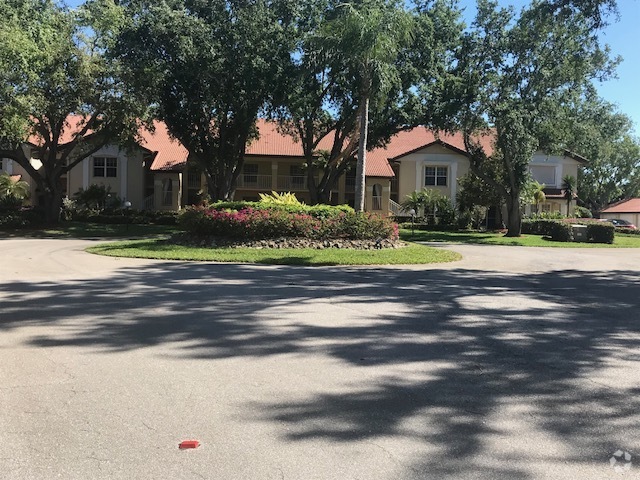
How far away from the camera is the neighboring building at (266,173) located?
4162 cm

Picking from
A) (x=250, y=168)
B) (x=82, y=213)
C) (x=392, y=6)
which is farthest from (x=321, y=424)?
(x=250, y=168)

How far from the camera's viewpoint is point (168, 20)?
2592cm

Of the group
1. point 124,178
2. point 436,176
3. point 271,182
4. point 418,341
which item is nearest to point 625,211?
point 436,176

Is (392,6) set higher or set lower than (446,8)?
lower

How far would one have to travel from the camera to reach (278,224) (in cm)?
1961

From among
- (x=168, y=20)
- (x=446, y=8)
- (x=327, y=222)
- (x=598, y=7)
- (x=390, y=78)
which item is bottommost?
(x=327, y=222)

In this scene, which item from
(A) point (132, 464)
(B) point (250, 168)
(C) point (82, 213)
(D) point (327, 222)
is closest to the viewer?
(A) point (132, 464)

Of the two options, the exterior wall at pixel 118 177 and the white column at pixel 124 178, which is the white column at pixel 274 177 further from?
the white column at pixel 124 178

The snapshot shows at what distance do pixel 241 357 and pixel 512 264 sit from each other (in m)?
13.7

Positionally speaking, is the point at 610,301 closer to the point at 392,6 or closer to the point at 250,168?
the point at 392,6

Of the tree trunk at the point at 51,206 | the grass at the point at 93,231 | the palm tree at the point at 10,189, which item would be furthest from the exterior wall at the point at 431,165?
the palm tree at the point at 10,189

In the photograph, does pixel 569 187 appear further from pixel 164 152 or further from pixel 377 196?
pixel 164 152

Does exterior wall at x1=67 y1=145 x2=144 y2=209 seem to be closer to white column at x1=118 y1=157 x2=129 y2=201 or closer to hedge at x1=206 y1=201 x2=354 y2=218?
white column at x1=118 y1=157 x2=129 y2=201

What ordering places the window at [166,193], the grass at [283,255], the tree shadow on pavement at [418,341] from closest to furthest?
1. the tree shadow on pavement at [418,341]
2. the grass at [283,255]
3. the window at [166,193]
